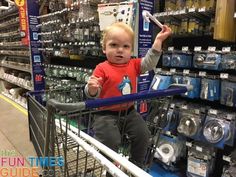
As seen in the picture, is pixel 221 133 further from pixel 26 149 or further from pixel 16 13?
pixel 16 13

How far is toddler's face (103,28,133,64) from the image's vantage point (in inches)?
46.0

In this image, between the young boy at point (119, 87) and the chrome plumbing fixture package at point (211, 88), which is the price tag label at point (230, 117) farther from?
the young boy at point (119, 87)

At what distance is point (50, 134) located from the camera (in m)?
0.82

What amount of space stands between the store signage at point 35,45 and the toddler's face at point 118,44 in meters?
2.89

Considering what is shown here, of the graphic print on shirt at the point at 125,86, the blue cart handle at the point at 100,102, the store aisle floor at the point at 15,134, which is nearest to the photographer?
the blue cart handle at the point at 100,102

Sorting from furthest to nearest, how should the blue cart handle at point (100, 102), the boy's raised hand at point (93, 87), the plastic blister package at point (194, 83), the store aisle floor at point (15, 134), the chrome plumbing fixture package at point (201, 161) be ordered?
the store aisle floor at point (15, 134), the chrome plumbing fixture package at point (201, 161), the plastic blister package at point (194, 83), the boy's raised hand at point (93, 87), the blue cart handle at point (100, 102)

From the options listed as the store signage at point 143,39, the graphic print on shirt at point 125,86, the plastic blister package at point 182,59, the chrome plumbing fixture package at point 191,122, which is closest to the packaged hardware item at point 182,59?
the plastic blister package at point 182,59

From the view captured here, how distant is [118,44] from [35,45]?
117 inches

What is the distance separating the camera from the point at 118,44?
1190 mm

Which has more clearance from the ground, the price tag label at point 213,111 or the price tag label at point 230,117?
the price tag label at point 213,111

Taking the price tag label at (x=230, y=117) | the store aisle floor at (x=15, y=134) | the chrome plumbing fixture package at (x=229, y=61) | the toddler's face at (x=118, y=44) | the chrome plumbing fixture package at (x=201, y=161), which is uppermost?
the toddler's face at (x=118, y=44)

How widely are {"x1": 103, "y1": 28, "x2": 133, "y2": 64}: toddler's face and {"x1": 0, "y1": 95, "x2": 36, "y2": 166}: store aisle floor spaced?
1.43 m

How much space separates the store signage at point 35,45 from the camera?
3.68 metres

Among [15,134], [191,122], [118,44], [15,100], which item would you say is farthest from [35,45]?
[118,44]
